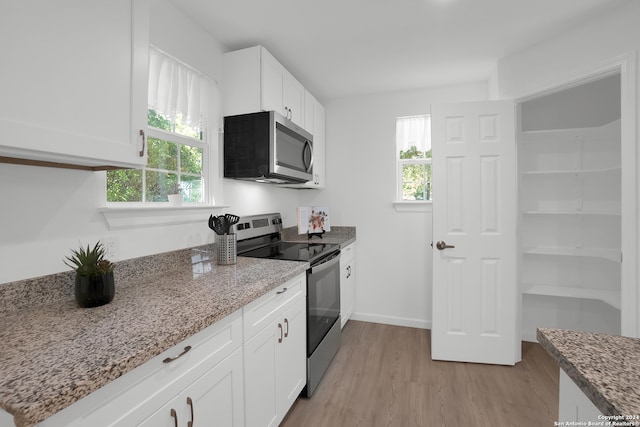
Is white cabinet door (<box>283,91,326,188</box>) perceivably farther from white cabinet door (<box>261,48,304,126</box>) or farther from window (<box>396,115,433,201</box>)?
window (<box>396,115,433,201</box>)

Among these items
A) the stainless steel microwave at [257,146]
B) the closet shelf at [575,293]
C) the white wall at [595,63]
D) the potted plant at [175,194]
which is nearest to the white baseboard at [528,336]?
the closet shelf at [575,293]

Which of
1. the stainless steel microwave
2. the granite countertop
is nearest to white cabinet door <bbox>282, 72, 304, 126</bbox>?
the stainless steel microwave

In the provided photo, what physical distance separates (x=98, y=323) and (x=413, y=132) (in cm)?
310

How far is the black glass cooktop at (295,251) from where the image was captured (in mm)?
2043

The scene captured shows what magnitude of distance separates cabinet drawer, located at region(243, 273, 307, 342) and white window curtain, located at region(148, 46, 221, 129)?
3.98 ft

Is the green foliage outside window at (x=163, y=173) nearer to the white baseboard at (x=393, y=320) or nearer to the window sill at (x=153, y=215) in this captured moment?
the window sill at (x=153, y=215)

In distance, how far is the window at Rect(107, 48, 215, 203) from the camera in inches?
63.7

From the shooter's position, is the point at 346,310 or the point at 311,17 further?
the point at 346,310

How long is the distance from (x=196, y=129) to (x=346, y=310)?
7.01 feet

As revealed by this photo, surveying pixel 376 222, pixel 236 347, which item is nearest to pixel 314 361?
pixel 236 347

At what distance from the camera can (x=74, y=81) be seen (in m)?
0.97

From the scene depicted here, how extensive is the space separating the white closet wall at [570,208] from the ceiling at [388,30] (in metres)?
0.69

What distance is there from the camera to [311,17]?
1896 millimetres

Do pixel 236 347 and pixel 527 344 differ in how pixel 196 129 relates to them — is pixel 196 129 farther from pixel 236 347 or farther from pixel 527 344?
pixel 527 344
